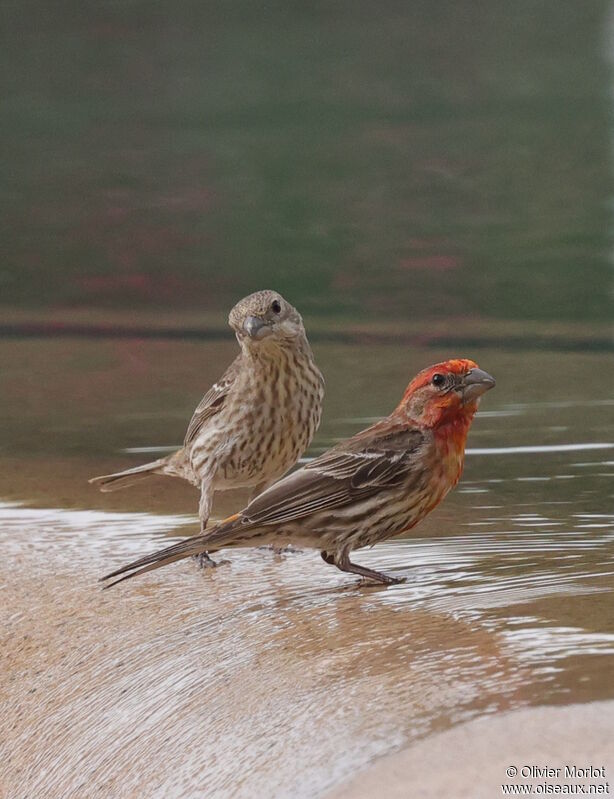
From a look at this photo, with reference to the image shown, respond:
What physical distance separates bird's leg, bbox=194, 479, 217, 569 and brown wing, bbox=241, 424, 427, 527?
0.62 m

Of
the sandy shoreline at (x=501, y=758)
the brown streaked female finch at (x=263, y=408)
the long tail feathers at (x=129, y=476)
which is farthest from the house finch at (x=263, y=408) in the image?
the sandy shoreline at (x=501, y=758)

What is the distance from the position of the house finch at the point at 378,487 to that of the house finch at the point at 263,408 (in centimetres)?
79

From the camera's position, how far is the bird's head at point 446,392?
4.27m

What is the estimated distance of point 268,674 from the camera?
3641 millimetres

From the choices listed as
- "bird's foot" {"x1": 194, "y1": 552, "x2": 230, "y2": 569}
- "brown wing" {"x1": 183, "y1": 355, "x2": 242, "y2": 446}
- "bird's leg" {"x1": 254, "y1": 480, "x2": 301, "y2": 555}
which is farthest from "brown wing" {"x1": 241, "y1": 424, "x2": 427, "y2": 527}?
"brown wing" {"x1": 183, "y1": 355, "x2": 242, "y2": 446}

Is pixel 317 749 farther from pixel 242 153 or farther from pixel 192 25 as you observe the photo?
pixel 192 25

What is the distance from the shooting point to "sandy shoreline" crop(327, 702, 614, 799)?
113 inches

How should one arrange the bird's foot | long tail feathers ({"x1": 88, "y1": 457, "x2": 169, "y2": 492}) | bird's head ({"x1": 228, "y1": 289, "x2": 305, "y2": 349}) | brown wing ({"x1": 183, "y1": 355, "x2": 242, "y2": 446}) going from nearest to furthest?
Result: the bird's foot → bird's head ({"x1": 228, "y1": 289, "x2": 305, "y2": 349}) → brown wing ({"x1": 183, "y1": 355, "x2": 242, "y2": 446}) → long tail feathers ({"x1": 88, "y1": 457, "x2": 169, "y2": 492})

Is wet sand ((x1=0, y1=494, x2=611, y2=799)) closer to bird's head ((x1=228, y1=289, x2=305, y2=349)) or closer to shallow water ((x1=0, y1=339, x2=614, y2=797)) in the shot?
shallow water ((x1=0, y1=339, x2=614, y2=797))

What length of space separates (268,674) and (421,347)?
581cm

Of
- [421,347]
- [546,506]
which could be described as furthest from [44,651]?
[421,347]

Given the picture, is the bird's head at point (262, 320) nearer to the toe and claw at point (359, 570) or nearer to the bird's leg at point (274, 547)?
the bird's leg at point (274, 547)

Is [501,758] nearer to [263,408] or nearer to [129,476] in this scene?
[263,408]

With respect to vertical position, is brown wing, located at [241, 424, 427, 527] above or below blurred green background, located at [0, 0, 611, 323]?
below
